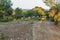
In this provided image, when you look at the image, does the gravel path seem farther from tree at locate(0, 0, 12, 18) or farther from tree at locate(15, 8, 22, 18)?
tree at locate(0, 0, 12, 18)

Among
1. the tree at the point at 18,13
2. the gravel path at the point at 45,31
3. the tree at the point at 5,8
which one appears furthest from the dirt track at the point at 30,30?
the tree at the point at 5,8

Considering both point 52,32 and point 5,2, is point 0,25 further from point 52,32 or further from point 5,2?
point 52,32

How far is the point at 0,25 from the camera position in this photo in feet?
20.0

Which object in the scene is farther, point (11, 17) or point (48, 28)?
point (11, 17)

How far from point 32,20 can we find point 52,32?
1.23 meters

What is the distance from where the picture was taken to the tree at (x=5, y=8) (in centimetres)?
686

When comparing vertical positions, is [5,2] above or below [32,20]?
above

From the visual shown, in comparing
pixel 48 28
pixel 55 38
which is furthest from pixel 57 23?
pixel 55 38

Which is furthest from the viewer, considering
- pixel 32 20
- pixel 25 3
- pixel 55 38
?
pixel 25 3

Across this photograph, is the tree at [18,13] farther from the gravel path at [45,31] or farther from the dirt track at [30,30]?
the gravel path at [45,31]

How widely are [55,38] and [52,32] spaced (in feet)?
1.18

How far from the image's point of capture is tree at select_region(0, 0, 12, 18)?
22.5 ft

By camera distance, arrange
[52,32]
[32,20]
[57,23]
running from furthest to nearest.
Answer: [32,20]
[57,23]
[52,32]

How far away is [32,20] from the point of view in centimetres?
654
